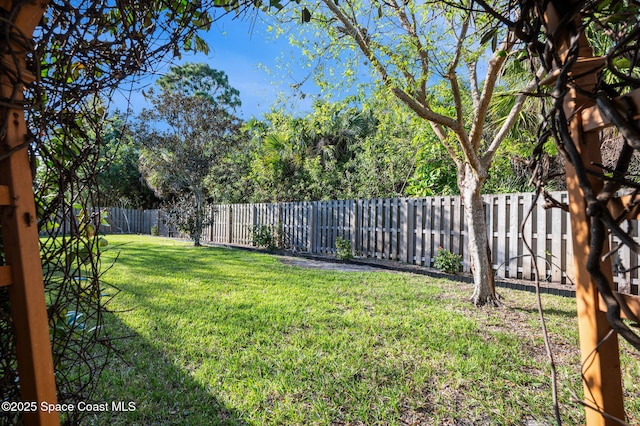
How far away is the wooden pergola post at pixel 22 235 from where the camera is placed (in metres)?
0.80

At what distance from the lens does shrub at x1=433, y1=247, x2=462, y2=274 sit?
5.98 meters

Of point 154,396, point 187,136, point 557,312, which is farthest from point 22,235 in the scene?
point 187,136

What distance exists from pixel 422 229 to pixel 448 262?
1.22 meters

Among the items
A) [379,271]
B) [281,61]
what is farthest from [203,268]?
[281,61]

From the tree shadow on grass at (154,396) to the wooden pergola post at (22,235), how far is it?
0.70 metres

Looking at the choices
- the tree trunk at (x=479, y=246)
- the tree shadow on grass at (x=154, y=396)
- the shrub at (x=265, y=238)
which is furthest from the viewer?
the shrub at (x=265, y=238)

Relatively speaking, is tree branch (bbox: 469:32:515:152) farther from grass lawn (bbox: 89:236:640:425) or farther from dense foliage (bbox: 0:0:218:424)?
dense foliage (bbox: 0:0:218:424)

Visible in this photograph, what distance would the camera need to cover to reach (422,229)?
280 inches

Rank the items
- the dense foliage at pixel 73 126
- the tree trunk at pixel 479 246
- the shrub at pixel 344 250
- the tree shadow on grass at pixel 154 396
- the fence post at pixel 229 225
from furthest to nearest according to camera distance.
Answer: the fence post at pixel 229 225 < the shrub at pixel 344 250 < the tree trunk at pixel 479 246 < the tree shadow on grass at pixel 154 396 < the dense foliage at pixel 73 126

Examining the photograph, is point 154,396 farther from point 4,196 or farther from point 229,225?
point 229,225

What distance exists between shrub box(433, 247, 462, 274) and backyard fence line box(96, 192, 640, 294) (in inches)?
9.1

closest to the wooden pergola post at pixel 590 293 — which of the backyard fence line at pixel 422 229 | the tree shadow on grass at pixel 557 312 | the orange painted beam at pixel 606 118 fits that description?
the orange painted beam at pixel 606 118

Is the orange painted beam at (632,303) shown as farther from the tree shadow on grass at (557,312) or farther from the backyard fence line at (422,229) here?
the tree shadow on grass at (557,312)

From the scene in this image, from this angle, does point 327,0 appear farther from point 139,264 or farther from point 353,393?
point 139,264
